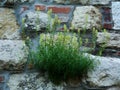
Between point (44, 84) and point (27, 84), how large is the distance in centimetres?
11

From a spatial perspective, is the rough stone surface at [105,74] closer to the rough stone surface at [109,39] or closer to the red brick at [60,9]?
the rough stone surface at [109,39]

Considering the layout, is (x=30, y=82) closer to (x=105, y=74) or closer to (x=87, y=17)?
(x=105, y=74)

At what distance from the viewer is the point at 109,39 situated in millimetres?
2445

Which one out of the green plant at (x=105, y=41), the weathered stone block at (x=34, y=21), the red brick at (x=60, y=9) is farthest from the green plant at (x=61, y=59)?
the red brick at (x=60, y=9)

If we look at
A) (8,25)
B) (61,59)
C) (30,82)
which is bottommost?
Answer: (30,82)

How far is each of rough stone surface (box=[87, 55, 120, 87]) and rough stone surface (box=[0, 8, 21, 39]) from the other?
0.61 m

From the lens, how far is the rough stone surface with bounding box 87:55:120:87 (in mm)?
2238

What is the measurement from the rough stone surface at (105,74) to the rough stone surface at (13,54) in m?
0.46

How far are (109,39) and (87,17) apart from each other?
0.22 m

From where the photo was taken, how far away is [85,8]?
264 cm

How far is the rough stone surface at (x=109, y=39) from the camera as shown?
2.42 meters

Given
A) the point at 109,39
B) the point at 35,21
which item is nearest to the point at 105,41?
the point at 109,39

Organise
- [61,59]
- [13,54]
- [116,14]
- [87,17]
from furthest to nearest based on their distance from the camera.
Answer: [116,14]
[87,17]
[13,54]
[61,59]

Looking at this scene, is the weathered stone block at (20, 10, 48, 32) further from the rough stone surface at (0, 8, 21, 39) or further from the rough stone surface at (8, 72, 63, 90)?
the rough stone surface at (8, 72, 63, 90)
